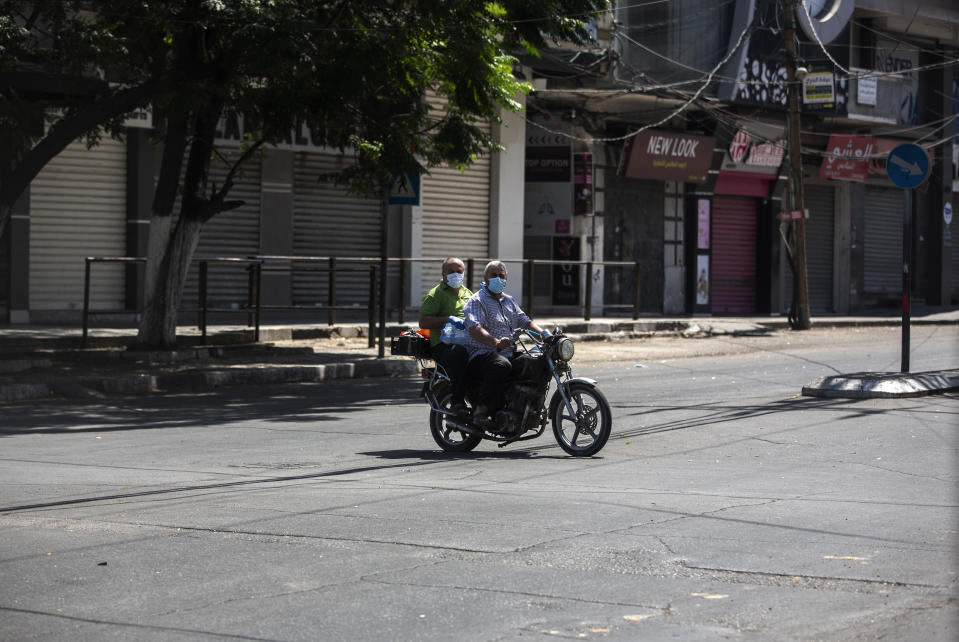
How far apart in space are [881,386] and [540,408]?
17.6 ft

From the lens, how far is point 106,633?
4.79 meters

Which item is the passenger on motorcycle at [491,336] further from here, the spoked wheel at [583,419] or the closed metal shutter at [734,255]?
the closed metal shutter at [734,255]

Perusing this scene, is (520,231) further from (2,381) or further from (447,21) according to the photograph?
(2,381)

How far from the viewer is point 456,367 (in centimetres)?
1023

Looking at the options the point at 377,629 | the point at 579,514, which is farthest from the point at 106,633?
the point at 579,514

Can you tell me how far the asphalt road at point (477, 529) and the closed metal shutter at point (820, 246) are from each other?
22635 mm

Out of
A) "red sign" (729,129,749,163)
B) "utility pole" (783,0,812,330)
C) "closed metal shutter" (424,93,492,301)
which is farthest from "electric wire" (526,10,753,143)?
"red sign" (729,129,749,163)

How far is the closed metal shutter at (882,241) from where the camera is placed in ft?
120

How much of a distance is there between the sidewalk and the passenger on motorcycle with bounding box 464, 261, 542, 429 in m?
5.33

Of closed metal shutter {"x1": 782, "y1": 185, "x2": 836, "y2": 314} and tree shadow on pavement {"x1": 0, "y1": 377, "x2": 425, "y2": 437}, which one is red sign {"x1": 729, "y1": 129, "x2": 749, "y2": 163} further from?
tree shadow on pavement {"x1": 0, "y1": 377, "x2": 425, "y2": 437}

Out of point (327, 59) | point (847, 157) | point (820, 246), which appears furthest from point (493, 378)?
point (820, 246)

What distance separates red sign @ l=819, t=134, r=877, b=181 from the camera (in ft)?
110

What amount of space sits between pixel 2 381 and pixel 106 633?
1087 cm

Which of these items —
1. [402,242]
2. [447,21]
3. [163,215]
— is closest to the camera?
[447,21]
